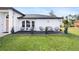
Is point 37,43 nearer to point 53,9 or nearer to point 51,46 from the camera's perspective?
point 51,46

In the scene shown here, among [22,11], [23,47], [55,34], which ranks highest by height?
[22,11]

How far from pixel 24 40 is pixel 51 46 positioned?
0.45 metres

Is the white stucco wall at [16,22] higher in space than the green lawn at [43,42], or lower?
higher

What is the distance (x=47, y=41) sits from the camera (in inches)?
132

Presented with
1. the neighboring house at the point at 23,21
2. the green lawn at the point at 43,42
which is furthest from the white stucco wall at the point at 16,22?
the green lawn at the point at 43,42

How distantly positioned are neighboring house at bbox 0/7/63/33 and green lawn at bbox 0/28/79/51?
146mm

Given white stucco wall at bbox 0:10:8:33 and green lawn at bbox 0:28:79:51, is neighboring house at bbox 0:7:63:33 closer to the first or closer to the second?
white stucco wall at bbox 0:10:8:33

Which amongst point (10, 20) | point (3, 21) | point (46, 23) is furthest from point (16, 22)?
point (46, 23)

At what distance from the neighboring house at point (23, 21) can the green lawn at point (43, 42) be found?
0.15m

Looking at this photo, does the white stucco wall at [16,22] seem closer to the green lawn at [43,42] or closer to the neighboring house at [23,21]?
the neighboring house at [23,21]

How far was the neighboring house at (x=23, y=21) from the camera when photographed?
3.34m

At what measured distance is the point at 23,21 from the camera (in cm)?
338
